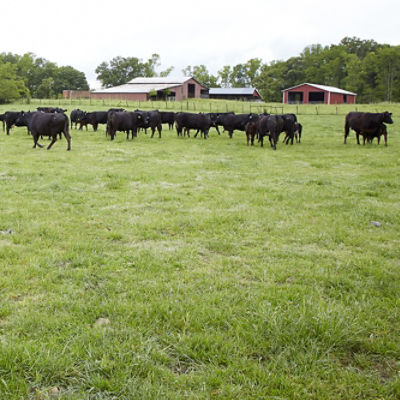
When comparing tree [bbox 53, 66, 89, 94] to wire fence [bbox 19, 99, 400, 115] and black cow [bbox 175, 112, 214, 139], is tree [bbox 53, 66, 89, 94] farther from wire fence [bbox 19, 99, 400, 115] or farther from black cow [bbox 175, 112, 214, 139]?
black cow [bbox 175, 112, 214, 139]

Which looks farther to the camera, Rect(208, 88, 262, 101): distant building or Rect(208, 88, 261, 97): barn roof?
Rect(208, 88, 262, 101): distant building

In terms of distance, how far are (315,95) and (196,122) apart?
4907cm

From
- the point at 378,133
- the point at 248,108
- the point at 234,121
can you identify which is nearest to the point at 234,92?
the point at 248,108

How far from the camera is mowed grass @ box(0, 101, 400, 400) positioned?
8.63 ft

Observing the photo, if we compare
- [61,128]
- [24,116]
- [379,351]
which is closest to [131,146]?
[61,128]

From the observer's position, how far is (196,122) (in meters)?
20.3

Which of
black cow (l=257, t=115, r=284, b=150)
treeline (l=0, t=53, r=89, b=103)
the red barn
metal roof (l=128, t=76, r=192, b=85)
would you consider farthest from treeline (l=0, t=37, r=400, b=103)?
black cow (l=257, t=115, r=284, b=150)

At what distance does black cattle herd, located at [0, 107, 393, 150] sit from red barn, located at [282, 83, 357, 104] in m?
44.0

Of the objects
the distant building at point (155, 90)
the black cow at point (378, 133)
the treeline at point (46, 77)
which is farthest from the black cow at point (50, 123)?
the treeline at point (46, 77)

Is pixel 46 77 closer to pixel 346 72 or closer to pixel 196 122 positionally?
pixel 346 72

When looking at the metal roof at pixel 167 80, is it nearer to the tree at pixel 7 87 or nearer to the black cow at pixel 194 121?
the tree at pixel 7 87

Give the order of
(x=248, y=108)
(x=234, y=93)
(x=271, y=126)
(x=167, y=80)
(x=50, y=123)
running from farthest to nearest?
(x=234, y=93) → (x=167, y=80) → (x=248, y=108) → (x=271, y=126) → (x=50, y=123)

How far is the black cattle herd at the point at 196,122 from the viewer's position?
14.4 meters

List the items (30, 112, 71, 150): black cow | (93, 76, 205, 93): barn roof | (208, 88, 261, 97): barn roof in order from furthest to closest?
1. (208, 88, 261, 97): barn roof
2. (93, 76, 205, 93): barn roof
3. (30, 112, 71, 150): black cow
